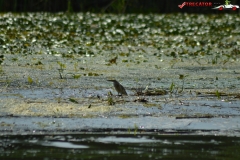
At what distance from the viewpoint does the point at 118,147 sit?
442 cm

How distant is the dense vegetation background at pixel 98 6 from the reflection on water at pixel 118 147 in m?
17.4

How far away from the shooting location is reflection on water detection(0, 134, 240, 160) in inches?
163

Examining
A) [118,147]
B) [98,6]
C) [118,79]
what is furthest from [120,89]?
[98,6]

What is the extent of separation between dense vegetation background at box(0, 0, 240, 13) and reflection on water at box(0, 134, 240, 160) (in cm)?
1743

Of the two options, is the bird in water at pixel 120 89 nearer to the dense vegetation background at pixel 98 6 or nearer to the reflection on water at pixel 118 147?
the reflection on water at pixel 118 147

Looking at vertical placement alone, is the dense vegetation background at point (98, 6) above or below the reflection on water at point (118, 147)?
above

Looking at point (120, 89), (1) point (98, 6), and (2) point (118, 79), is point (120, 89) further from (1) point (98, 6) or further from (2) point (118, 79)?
(1) point (98, 6)

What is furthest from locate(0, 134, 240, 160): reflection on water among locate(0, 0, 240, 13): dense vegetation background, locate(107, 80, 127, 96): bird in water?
locate(0, 0, 240, 13): dense vegetation background

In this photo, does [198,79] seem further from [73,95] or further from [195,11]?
[195,11]

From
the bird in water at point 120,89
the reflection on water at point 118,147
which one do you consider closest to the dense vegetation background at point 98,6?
the bird in water at point 120,89

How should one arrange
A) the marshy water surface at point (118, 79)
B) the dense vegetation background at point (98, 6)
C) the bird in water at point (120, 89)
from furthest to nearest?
1. the dense vegetation background at point (98, 6)
2. the bird in water at point (120, 89)
3. the marshy water surface at point (118, 79)

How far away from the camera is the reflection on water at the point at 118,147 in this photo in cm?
415

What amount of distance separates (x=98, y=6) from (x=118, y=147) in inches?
819

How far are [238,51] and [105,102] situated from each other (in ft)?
20.5
